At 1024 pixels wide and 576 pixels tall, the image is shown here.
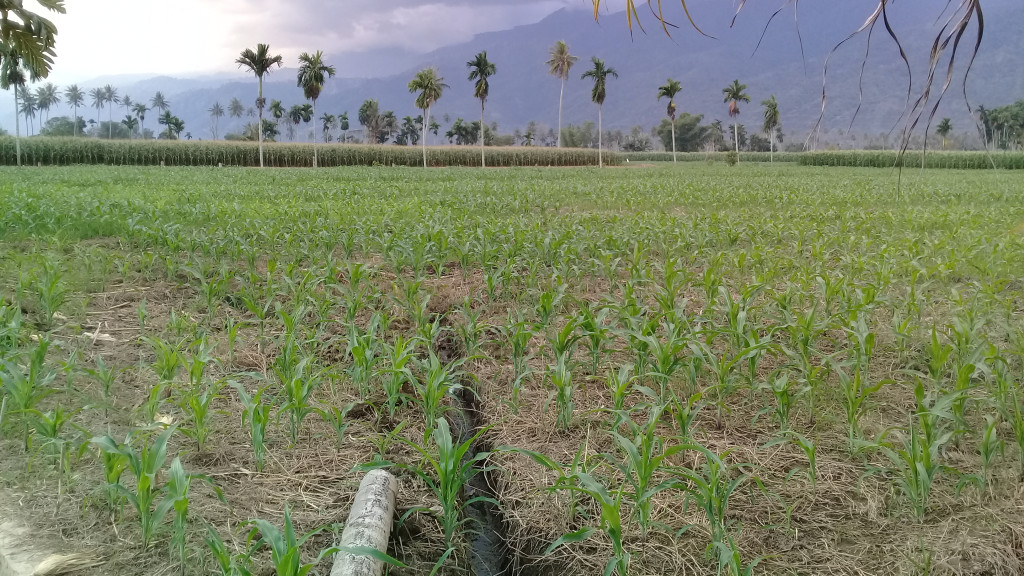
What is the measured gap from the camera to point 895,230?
835 cm

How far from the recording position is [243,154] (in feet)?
150

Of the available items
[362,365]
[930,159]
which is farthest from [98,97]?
[362,365]

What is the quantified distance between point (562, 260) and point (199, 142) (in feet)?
157

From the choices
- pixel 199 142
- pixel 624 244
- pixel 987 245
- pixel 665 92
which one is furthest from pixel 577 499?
pixel 665 92

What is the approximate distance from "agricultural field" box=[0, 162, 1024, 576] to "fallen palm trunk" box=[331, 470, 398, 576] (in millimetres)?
97

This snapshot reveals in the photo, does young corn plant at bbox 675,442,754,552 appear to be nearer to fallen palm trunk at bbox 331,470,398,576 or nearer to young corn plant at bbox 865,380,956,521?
young corn plant at bbox 865,380,956,521

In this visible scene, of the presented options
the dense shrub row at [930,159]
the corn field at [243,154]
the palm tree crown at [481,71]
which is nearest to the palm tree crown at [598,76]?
the corn field at [243,154]

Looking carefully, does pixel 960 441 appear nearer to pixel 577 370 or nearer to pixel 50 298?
pixel 577 370

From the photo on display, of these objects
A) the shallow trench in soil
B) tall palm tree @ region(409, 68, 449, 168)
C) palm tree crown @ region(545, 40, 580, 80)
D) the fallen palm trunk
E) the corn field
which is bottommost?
the shallow trench in soil

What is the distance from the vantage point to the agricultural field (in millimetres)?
2119

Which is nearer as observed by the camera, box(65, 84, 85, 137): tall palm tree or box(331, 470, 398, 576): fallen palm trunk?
box(331, 470, 398, 576): fallen palm trunk

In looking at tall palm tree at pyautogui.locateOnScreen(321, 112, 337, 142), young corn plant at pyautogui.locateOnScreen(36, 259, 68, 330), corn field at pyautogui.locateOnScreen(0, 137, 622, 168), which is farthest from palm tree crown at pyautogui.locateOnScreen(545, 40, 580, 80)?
young corn plant at pyautogui.locateOnScreen(36, 259, 68, 330)

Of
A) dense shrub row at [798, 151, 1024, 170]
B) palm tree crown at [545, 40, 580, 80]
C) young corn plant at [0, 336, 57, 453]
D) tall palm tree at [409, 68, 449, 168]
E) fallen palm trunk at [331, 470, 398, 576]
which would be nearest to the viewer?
fallen palm trunk at [331, 470, 398, 576]

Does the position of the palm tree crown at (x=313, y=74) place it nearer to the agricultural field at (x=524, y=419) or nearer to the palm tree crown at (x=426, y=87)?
the palm tree crown at (x=426, y=87)
